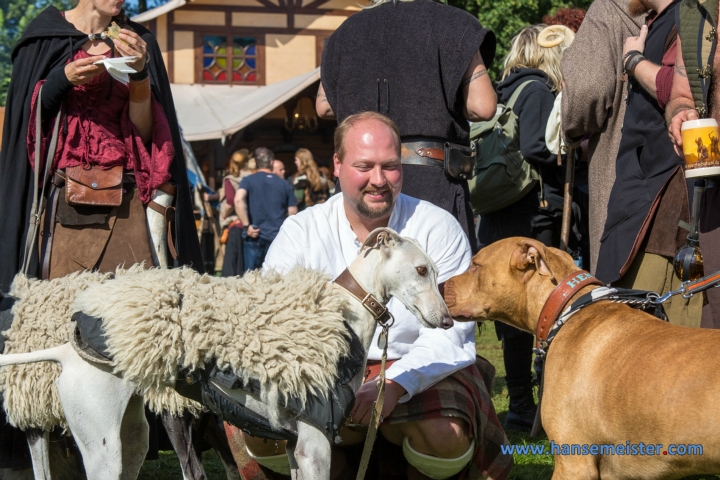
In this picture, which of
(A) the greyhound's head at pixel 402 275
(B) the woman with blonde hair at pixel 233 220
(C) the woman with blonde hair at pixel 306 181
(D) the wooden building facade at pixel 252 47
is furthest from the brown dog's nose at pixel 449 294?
(D) the wooden building facade at pixel 252 47

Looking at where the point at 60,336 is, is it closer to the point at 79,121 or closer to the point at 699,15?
the point at 79,121

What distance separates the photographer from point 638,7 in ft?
12.8

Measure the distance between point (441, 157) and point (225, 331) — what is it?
1.88m

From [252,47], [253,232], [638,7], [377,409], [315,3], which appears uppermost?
[315,3]

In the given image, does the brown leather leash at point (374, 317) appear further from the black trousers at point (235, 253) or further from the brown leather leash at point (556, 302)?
the black trousers at point (235, 253)

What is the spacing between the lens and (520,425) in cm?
544

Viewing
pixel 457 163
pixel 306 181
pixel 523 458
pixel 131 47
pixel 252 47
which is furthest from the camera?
pixel 252 47

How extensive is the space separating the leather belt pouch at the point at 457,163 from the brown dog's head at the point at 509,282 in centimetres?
69

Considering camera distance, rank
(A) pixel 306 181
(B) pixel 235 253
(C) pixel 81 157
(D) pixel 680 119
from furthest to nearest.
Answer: (A) pixel 306 181, (B) pixel 235 253, (C) pixel 81 157, (D) pixel 680 119

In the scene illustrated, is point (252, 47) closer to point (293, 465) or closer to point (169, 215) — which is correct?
point (169, 215)

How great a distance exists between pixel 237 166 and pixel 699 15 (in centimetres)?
1141

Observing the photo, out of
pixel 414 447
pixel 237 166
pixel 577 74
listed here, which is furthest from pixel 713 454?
pixel 237 166

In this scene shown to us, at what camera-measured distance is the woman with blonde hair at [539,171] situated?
532 cm

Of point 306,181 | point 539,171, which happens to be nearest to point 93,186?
point 539,171
